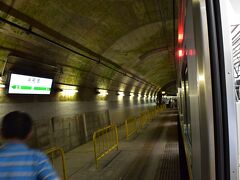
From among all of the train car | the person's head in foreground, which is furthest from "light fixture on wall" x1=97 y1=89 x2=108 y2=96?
the train car

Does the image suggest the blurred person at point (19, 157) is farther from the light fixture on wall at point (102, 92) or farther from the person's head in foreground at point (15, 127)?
the light fixture on wall at point (102, 92)

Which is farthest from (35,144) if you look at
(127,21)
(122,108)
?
(122,108)

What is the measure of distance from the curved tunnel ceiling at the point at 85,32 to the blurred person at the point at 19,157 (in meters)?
4.94

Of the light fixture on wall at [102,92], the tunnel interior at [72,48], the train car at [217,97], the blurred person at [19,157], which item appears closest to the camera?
the train car at [217,97]

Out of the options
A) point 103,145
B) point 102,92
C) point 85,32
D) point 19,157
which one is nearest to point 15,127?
point 19,157

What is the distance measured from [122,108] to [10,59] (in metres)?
13.9

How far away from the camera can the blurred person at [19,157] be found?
197 centimetres

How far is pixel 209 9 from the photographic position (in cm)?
125

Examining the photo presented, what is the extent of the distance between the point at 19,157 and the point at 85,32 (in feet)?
27.1

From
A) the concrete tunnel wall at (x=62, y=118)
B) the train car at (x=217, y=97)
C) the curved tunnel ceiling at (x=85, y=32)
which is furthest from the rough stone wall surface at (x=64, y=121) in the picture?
the train car at (x=217, y=97)

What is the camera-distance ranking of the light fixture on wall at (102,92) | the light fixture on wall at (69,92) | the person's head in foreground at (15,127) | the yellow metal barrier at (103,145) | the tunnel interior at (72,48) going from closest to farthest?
the person's head in foreground at (15,127) < the tunnel interior at (72,48) < the yellow metal barrier at (103,145) < the light fixture on wall at (69,92) < the light fixture on wall at (102,92)

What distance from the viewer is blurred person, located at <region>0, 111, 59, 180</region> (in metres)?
1.97

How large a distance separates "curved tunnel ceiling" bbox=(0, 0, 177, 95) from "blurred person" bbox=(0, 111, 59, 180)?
16.2 ft

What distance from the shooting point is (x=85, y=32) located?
32.2ft
